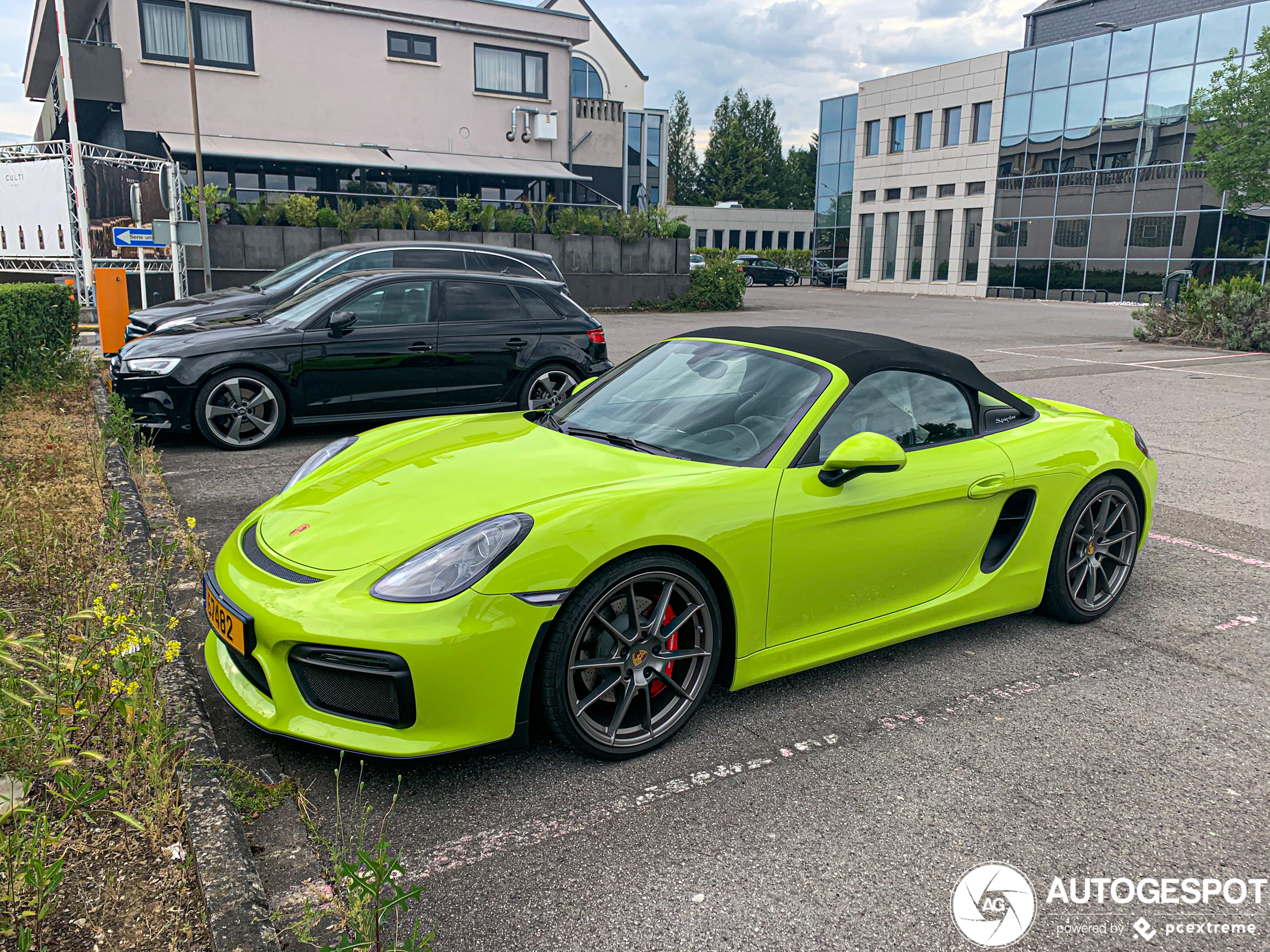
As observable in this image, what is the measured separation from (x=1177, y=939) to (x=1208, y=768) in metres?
1.04

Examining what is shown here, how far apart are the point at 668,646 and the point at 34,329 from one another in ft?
30.7

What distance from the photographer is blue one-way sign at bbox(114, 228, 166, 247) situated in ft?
53.7

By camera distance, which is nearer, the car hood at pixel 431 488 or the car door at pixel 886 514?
the car hood at pixel 431 488

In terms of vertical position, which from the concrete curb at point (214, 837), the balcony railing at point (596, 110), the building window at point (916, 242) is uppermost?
the balcony railing at point (596, 110)

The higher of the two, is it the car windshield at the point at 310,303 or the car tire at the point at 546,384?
the car windshield at the point at 310,303

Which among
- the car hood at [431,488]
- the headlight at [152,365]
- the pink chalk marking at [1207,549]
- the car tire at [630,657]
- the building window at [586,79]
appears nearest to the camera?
the car tire at [630,657]

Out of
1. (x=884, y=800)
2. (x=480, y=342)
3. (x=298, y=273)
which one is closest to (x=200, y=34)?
(x=298, y=273)

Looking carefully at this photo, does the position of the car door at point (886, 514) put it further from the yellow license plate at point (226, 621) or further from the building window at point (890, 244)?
the building window at point (890, 244)

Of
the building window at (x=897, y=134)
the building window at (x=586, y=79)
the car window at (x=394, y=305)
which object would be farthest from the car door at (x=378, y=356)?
the building window at (x=897, y=134)

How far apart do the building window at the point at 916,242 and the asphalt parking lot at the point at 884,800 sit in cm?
4488

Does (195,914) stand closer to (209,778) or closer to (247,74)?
(209,778)

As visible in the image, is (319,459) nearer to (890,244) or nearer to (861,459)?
(861,459)

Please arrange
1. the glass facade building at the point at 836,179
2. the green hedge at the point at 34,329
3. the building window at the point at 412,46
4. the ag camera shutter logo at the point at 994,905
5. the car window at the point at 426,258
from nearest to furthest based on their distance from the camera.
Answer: the ag camera shutter logo at the point at 994,905 < the green hedge at the point at 34,329 < the car window at the point at 426,258 < the building window at the point at 412,46 < the glass facade building at the point at 836,179

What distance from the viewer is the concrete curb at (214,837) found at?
2.37m
